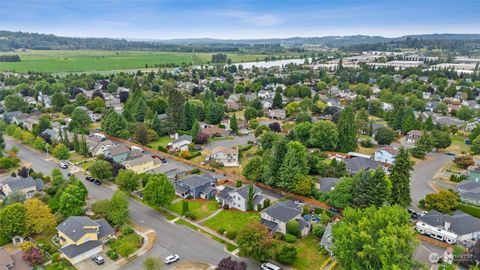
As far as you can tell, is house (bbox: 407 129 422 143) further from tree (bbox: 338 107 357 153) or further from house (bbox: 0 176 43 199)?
house (bbox: 0 176 43 199)

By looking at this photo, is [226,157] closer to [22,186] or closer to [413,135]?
[22,186]

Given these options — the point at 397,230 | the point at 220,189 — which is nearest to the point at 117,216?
the point at 220,189

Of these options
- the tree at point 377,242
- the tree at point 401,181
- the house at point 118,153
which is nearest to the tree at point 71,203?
the house at point 118,153

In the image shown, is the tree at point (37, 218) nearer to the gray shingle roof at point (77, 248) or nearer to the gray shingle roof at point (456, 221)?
the gray shingle roof at point (77, 248)

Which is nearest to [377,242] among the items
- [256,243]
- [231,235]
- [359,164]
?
[256,243]

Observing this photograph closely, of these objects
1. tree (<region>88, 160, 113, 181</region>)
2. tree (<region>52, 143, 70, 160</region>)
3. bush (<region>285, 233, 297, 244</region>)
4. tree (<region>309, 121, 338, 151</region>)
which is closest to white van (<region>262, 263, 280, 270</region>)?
bush (<region>285, 233, 297, 244</region>)
